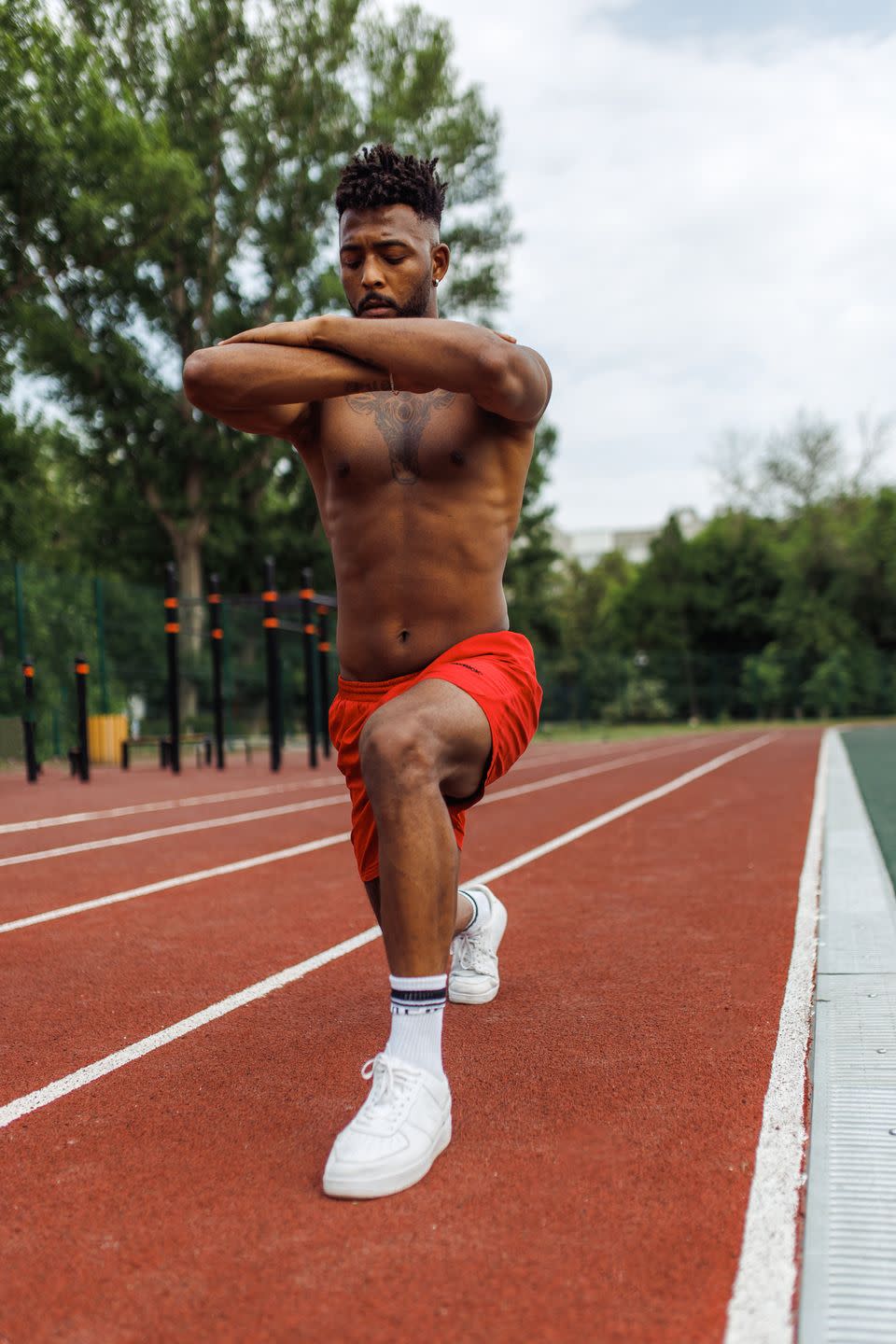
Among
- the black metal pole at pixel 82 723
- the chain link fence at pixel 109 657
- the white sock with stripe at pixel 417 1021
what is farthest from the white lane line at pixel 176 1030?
the chain link fence at pixel 109 657

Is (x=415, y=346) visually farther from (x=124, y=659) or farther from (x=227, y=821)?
(x=124, y=659)

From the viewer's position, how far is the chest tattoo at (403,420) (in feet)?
8.53

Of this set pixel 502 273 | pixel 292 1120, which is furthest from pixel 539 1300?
pixel 502 273

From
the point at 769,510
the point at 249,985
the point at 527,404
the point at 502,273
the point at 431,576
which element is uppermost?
the point at 502,273

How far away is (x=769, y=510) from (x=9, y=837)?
146 feet

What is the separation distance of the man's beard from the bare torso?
0.62 feet

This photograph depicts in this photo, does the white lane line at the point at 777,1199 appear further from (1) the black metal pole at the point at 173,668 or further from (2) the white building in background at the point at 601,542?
(2) the white building in background at the point at 601,542

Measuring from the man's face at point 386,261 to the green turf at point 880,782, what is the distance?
371 centimetres

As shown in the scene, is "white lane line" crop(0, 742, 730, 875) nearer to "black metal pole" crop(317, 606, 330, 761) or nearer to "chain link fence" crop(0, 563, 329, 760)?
"black metal pole" crop(317, 606, 330, 761)

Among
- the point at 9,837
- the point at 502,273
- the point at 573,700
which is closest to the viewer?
the point at 9,837

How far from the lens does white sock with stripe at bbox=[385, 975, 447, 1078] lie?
217cm

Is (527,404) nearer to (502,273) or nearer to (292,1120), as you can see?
(292,1120)

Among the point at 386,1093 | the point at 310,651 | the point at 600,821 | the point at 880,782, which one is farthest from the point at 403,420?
the point at 310,651

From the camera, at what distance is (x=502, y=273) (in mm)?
30828
